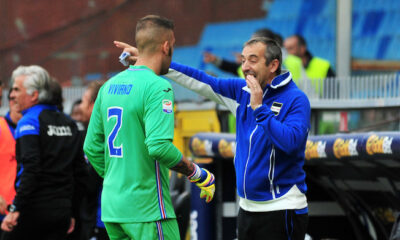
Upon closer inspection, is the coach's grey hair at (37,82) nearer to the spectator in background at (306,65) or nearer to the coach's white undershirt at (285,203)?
the coach's white undershirt at (285,203)

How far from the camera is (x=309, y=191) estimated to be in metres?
6.61

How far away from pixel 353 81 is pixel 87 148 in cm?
465

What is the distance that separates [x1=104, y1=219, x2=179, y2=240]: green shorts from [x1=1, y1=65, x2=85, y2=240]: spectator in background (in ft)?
4.98

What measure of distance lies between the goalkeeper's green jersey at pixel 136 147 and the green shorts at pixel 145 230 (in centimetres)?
3

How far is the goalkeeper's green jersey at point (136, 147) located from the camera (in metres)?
3.95

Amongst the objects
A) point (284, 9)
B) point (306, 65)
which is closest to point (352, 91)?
point (306, 65)

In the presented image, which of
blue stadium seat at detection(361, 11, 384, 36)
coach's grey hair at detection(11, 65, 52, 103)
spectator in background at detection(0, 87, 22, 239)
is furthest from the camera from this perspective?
blue stadium seat at detection(361, 11, 384, 36)

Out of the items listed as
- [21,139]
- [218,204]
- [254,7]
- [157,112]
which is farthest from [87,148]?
[254,7]

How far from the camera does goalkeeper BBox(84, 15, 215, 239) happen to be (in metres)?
3.95

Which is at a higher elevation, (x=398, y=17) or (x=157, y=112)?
(x=398, y=17)

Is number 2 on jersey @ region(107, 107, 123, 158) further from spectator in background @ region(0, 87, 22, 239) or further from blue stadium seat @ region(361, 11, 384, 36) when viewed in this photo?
blue stadium seat @ region(361, 11, 384, 36)

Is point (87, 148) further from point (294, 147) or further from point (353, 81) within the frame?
point (353, 81)

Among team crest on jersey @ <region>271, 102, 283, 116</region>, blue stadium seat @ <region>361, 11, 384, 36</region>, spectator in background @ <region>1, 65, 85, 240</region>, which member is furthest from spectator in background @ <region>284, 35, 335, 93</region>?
team crest on jersey @ <region>271, 102, 283, 116</region>

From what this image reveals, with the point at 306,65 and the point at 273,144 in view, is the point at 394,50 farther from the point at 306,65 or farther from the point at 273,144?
the point at 273,144
